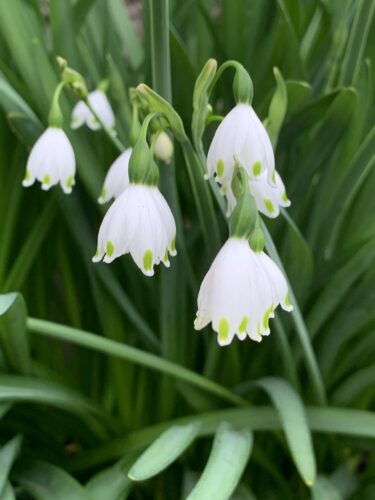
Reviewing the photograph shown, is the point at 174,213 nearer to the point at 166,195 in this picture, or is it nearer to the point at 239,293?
the point at 166,195

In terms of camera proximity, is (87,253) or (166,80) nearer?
Answer: (166,80)

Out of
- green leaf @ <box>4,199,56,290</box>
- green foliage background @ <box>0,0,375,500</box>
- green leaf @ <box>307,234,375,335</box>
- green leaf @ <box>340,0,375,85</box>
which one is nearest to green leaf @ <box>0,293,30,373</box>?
green foliage background @ <box>0,0,375,500</box>

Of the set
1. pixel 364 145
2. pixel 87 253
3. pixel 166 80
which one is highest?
pixel 166 80

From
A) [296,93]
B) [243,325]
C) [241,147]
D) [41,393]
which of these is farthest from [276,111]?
[41,393]

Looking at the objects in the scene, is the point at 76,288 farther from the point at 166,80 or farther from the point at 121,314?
the point at 166,80

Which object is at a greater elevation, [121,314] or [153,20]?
[153,20]

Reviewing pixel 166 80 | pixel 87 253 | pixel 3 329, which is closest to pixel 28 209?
pixel 87 253

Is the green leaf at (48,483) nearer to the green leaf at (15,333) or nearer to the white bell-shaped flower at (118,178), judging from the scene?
the green leaf at (15,333)

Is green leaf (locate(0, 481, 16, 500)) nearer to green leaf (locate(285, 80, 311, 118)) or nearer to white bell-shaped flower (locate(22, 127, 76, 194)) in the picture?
white bell-shaped flower (locate(22, 127, 76, 194))
